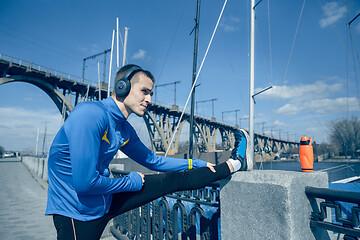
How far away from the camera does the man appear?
1.27 metres

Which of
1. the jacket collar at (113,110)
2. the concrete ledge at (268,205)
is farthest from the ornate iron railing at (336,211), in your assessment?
the jacket collar at (113,110)

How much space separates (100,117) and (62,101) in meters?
24.0

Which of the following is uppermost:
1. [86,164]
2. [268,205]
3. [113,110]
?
[113,110]

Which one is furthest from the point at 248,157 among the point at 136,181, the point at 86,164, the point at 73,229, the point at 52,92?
the point at 52,92

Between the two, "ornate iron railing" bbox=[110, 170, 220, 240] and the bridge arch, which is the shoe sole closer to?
"ornate iron railing" bbox=[110, 170, 220, 240]

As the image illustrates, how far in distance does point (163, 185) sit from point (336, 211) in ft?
3.70

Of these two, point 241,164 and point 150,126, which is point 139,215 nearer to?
point 241,164

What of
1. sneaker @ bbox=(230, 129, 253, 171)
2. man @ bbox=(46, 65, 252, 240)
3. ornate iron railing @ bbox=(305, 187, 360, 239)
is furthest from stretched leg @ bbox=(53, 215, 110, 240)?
ornate iron railing @ bbox=(305, 187, 360, 239)

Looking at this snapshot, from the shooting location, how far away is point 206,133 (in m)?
40.3

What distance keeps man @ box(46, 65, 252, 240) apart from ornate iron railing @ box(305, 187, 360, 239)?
1.91ft

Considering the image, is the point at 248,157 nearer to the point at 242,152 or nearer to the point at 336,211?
the point at 242,152

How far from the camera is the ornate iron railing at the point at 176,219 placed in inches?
79.7

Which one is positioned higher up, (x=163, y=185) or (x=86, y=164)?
(x=86, y=164)

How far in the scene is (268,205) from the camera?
1.42 m
